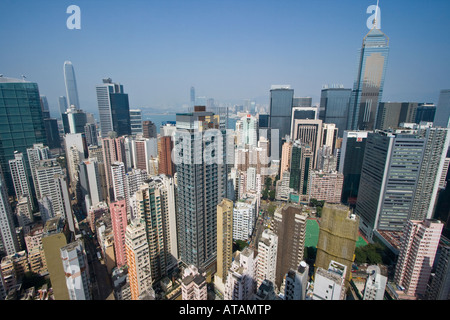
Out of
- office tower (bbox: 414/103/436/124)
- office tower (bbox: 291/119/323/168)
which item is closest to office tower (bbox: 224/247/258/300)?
office tower (bbox: 291/119/323/168)

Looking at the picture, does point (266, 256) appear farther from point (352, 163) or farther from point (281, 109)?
point (281, 109)

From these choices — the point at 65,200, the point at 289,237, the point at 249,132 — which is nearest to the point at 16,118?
the point at 65,200

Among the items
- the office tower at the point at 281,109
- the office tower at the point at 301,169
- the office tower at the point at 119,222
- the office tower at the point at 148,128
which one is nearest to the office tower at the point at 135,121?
the office tower at the point at 148,128

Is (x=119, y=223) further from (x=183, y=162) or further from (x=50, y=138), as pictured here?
(x=50, y=138)

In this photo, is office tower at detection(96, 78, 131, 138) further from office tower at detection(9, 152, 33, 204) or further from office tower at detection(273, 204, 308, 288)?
office tower at detection(273, 204, 308, 288)

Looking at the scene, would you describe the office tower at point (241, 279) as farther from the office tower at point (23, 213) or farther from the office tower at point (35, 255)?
the office tower at point (23, 213)
